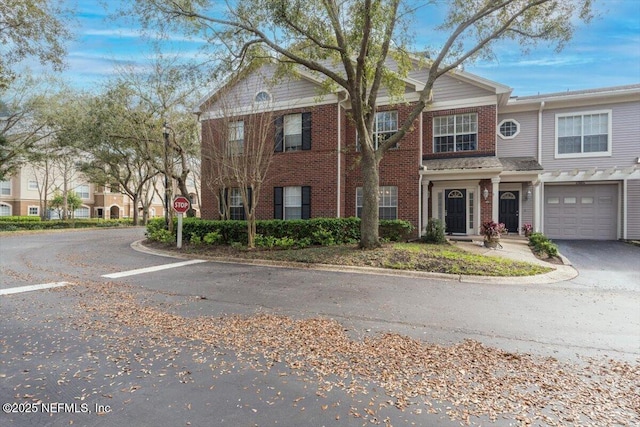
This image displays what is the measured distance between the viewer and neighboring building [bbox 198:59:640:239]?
47.2 feet

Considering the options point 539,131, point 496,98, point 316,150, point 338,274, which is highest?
Answer: point 496,98

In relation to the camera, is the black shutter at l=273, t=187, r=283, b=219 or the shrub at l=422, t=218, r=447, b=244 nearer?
the shrub at l=422, t=218, r=447, b=244

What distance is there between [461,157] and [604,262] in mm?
6542

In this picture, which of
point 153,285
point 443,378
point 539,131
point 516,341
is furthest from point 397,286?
point 539,131

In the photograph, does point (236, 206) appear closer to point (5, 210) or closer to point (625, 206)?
point (625, 206)

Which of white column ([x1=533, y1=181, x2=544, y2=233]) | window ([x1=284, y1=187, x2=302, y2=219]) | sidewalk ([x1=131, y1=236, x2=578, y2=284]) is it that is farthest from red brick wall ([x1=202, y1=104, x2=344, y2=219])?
white column ([x1=533, y1=181, x2=544, y2=233])

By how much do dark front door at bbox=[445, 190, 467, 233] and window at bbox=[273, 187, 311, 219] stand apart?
6.33 meters

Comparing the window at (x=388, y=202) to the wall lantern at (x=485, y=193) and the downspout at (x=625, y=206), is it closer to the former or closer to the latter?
the wall lantern at (x=485, y=193)

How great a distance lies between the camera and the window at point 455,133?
50.0 feet

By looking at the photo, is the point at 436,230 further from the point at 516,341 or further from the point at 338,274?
the point at 516,341

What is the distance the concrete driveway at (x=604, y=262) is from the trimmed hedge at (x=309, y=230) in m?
5.64

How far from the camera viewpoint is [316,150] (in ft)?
48.8

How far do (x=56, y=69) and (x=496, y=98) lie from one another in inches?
606

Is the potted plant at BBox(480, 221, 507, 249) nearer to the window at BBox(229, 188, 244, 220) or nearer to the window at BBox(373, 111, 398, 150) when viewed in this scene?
the window at BBox(373, 111, 398, 150)
